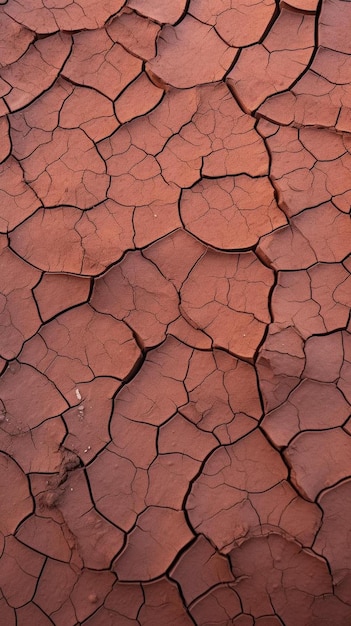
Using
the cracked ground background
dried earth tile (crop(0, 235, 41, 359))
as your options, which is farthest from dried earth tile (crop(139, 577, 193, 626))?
dried earth tile (crop(0, 235, 41, 359))

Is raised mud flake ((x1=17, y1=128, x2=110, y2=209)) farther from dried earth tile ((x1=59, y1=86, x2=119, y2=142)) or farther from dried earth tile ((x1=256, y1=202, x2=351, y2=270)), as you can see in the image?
dried earth tile ((x1=256, y1=202, x2=351, y2=270))

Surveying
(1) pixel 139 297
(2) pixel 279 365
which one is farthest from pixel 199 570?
(1) pixel 139 297

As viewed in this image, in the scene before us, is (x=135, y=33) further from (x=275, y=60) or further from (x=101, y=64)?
(x=275, y=60)

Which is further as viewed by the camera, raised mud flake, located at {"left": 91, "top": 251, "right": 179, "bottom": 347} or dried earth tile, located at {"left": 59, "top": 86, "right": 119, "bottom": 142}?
dried earth tile, located at {"left": 59, "top": 86, "right": 119, "bottom": 142}

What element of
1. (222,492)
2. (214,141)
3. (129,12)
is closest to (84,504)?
(222,492)

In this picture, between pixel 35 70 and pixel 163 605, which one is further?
pixel 35 70

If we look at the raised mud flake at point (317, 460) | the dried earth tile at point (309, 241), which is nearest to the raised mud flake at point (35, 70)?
the dried earth tile at point (309, 241)

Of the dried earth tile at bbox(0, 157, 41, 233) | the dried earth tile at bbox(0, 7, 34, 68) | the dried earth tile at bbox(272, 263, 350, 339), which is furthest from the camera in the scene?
the dried earth tile at bbox(0, 7, 34, 68)
